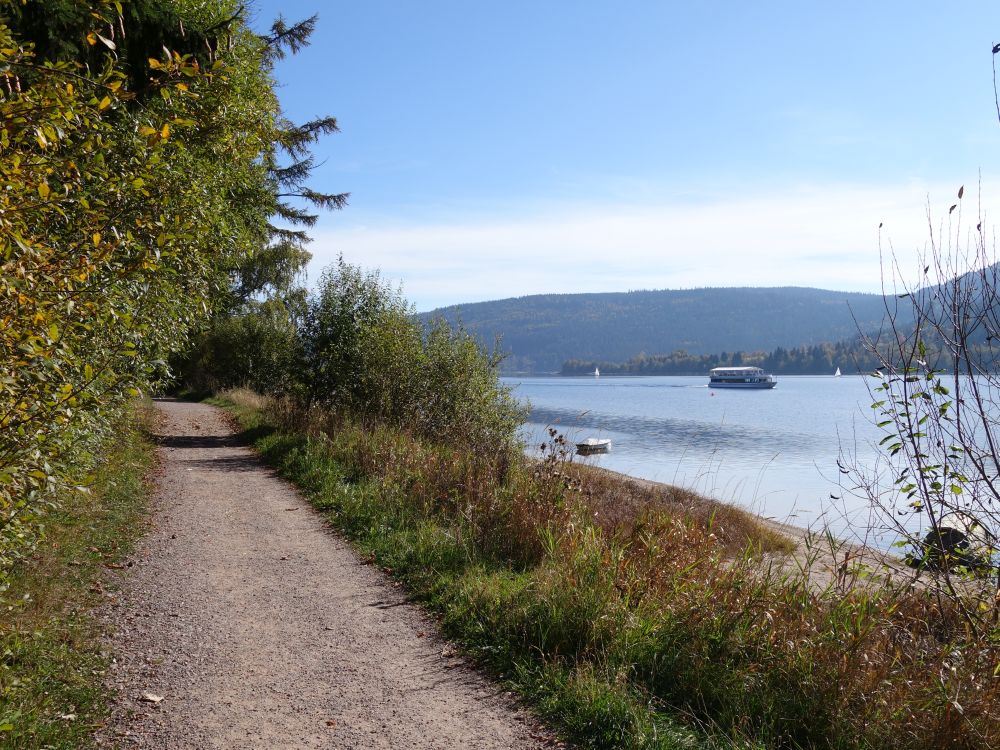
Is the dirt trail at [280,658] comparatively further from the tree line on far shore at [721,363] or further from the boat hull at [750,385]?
the tree line on far shore at [721,363]

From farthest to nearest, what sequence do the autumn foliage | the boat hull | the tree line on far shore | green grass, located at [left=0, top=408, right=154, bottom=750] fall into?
the tree line on far shore < the boat hull < green grass, located at [left=0, top=408, right=154, bottom=750] < the autumn foliage

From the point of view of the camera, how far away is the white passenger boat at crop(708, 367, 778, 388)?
118250 millimetres

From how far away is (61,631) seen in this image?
546cm

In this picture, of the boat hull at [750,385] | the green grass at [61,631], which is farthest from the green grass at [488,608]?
the boat hull at [750,385]

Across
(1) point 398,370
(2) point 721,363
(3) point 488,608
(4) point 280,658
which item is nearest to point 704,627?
(3) point 488,608

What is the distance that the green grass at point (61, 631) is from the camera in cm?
421

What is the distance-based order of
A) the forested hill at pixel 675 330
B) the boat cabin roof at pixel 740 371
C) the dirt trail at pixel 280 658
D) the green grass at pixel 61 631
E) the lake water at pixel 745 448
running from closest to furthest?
1. the green grass at pixel 61 631
2. the dirt trail at pixel 280 658
3. the lake water at pixel 745 448
4. the boat cabin roof at pixel 740 371
5. the forested hill at pixel 675 330

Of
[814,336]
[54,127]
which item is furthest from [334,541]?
[814,336]

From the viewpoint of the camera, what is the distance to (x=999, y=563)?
5.88 m

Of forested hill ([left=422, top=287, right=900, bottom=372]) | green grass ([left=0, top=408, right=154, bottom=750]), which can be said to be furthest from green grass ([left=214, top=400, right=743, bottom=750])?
forested hill ([left=422, top=287, right=900, bottom=372])

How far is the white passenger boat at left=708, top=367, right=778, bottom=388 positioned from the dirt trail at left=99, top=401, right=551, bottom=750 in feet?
385

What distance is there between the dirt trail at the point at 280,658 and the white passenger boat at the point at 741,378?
385 ft

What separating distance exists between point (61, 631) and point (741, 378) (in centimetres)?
12174

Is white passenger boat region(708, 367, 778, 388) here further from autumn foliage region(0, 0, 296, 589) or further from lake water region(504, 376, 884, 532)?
autumn foliage region(0, 0, 296, 589)
